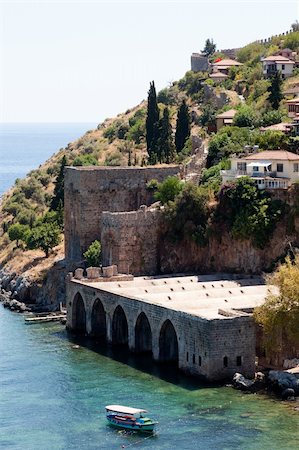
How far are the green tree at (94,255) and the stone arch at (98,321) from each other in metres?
9.49

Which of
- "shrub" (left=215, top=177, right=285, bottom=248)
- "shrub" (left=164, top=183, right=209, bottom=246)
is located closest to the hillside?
"shrub" (left=164, top=183, right=209, bottom=246)

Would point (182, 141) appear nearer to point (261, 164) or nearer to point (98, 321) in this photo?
point (261, 164)

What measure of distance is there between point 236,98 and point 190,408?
64.7 meters

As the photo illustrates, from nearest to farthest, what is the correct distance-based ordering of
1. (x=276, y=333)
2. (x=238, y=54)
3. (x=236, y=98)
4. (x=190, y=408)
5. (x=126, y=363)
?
(x=190, y=408) < (x=276, y=333) < (x=126, y=363) < (x=236, y=98) < (x=238, y=54)

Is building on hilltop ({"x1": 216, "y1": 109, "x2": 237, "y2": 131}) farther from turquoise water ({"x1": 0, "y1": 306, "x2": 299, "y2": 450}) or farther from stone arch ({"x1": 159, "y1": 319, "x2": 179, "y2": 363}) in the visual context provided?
stone arch ({"x1": 159, "y1": 319, "x2": 179, "y2": 363})

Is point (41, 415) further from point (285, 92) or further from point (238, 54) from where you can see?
point (238, 54)

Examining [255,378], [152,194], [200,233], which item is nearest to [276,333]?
[255,378]

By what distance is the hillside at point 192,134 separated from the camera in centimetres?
10050

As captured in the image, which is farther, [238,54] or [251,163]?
[238,54]

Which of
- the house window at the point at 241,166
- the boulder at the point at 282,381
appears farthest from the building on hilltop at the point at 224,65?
the boulder at the point at 282,381

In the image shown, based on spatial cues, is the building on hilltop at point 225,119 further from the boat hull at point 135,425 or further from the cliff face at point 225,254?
the boat hull at point 135,425

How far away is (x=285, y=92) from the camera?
367 ft

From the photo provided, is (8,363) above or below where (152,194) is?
below

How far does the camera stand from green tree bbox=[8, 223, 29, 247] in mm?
111250
